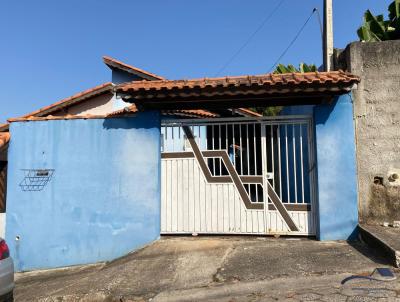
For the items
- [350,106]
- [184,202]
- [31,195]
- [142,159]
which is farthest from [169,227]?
[350,106]

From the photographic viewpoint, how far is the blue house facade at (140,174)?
235 inches

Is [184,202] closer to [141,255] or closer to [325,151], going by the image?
[141,255]

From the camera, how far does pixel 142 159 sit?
6340 mm

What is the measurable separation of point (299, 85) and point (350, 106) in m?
1.20

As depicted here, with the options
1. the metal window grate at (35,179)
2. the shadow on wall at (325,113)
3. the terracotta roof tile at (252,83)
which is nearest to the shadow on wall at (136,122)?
the terracotta roof tile at (252,83)

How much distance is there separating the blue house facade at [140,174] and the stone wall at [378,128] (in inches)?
9.5

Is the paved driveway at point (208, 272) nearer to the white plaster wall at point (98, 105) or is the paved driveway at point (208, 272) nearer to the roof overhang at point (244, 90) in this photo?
the roof overhang at point (244, 90)

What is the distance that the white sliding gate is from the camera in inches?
242

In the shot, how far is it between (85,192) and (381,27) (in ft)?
24.6

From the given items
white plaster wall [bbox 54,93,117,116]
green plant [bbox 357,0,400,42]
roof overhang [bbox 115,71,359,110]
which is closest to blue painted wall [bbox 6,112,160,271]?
roof overhang [bbox 115,71,359,110]

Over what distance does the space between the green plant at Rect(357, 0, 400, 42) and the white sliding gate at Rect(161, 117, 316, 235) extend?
10.6ft

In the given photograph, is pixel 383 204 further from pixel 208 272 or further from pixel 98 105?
pixel 98 105

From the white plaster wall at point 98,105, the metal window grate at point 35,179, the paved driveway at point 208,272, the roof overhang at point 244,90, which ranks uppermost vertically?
the white plaster wall at point 98,105

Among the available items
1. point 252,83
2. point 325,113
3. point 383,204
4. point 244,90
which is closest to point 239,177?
point 244,90
